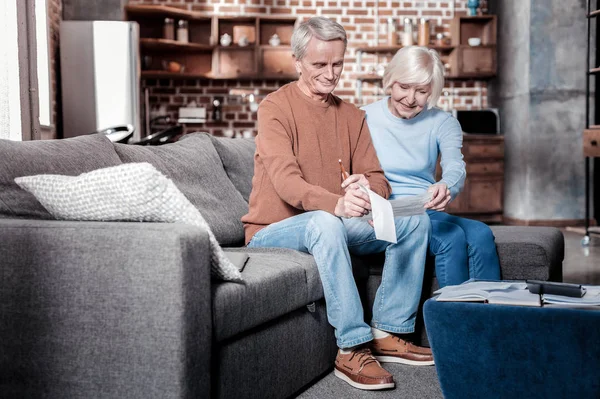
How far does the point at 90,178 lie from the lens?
5.67ft

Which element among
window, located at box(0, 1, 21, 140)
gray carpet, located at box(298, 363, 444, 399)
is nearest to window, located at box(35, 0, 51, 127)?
window, located at box(0, 1, 21, 140)

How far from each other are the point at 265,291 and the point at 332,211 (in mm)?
455

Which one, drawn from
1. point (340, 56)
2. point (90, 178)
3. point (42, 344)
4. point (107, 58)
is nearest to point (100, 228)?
point (90, 178)

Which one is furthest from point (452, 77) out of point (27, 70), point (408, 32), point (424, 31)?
point (27, 70)

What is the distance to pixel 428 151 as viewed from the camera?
2.82m

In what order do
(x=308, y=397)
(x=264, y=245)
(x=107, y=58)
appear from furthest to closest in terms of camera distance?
1. (x=107, y=58)
2. (x=264, y=245)
3. (x=308, y=397)

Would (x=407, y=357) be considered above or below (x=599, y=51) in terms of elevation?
below

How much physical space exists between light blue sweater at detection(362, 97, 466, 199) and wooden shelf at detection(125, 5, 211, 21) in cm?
504

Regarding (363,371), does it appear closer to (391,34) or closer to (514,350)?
(514,350)

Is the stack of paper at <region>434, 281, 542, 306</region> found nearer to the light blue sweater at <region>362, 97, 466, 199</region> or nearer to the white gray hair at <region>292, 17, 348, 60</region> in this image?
the light blue sweater at <region>362, 97, 466, 199</region>

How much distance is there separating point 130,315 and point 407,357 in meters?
1.19

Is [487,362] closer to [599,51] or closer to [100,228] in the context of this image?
[100,228]

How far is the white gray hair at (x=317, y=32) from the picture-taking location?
8.17 feet

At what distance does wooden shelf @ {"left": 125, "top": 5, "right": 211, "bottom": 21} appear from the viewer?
7.29 metres
